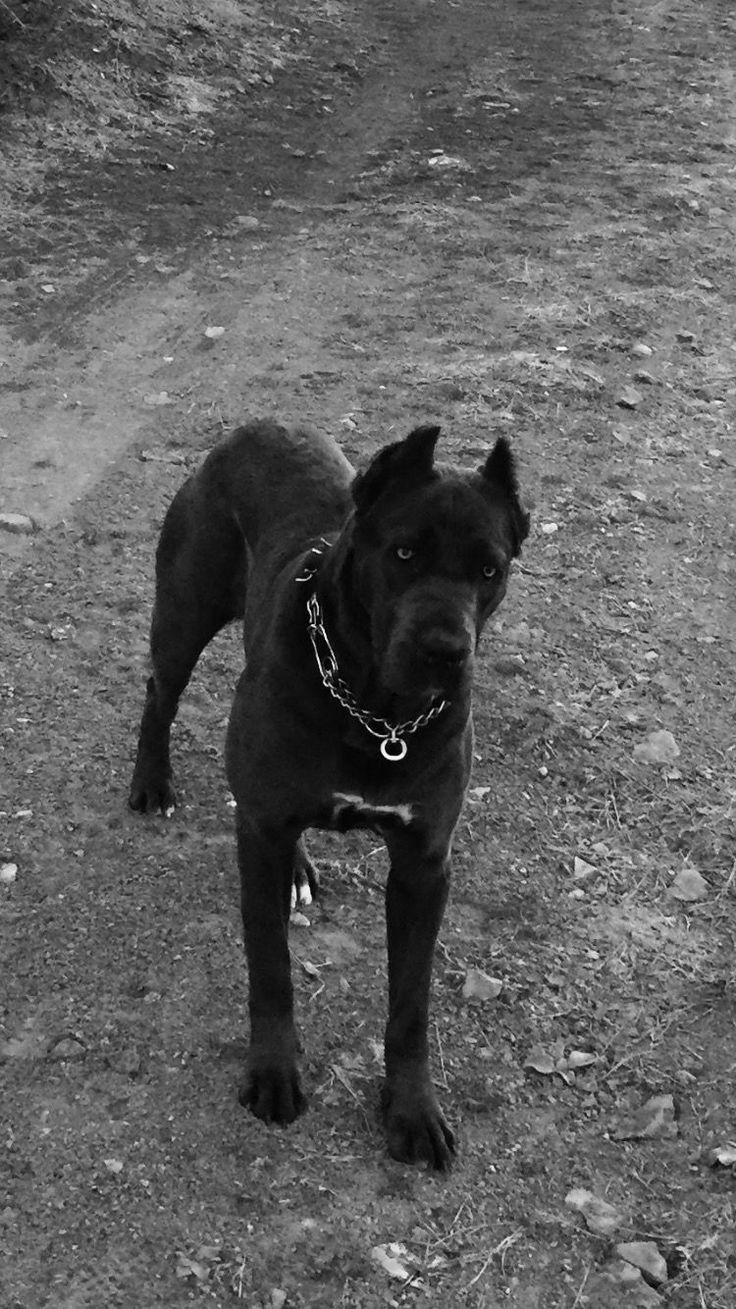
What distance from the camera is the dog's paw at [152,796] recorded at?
4.06m

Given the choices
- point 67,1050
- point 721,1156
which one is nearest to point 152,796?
point 67,1050

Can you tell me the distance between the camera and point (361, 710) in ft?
9.59

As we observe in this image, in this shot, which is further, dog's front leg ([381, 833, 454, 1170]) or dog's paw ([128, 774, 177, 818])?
dog's paw ([128, 774, 177, 818])

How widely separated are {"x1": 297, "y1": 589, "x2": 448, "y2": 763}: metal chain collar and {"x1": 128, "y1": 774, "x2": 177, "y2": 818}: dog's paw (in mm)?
1211

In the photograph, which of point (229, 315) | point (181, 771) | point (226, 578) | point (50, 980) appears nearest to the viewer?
point (50, 980)

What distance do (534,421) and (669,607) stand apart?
140 cm

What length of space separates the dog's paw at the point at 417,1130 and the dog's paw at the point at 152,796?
47.0 inches

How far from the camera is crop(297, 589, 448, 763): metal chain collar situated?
9.57ft

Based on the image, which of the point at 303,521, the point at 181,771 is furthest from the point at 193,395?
the point at 303,521

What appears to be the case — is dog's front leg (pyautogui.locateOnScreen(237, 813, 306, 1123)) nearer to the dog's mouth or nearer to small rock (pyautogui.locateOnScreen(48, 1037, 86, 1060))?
small rock (pyautogui.locateOnScreen(48, 1037, 86, 1060))

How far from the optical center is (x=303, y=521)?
353cm

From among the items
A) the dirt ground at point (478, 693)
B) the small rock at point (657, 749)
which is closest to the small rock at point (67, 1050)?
the dirt ground at point (478, 693)

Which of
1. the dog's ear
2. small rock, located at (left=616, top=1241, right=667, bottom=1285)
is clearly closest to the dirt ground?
small rock, located at (left=616, top=1241, right=667, bottom=1285)

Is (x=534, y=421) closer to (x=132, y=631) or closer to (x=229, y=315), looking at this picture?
(x=229, y=315)
